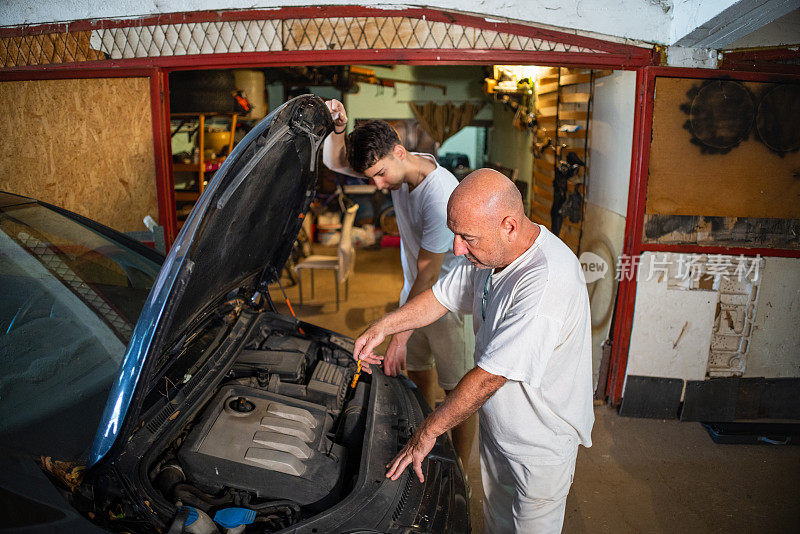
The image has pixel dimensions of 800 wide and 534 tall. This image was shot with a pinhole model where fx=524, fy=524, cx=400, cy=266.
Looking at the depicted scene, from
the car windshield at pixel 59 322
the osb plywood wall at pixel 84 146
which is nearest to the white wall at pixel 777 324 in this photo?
the car windshield at pixel 59 322

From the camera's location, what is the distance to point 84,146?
11.9 feet

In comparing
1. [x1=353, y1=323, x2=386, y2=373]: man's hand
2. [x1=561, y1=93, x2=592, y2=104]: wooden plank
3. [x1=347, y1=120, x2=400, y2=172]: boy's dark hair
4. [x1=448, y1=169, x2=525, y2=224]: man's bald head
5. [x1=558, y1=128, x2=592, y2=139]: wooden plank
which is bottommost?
[x1=353, y1=323, x2=386, y2=373]: man's hand

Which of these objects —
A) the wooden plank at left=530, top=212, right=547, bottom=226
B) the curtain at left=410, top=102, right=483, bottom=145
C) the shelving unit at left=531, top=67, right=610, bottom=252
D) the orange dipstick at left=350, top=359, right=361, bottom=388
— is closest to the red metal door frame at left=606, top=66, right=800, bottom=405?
the shelving unit at left=531, top=67, right=610, bottom=252

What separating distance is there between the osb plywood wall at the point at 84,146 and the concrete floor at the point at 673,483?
2947mm

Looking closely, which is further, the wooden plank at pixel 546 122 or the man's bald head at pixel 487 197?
the wooden plank at pixel 546 122

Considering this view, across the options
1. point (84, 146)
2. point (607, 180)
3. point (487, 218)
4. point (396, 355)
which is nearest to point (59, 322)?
point (396, 355)

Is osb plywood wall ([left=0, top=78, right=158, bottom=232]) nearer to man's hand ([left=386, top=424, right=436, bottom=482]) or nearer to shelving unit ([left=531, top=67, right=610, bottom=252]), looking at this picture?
man's hand ([left=386, top=424, right=436, bottom=482])

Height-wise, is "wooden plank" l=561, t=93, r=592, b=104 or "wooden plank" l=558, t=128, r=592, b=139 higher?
"wooden plank" l=561, t=93, r=592, b=104

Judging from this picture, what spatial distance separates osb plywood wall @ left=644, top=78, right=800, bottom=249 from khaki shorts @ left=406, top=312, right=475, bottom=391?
1498 mm

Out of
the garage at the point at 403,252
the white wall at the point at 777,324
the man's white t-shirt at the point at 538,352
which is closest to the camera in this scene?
the man's white t-shirt at the point at 538,352

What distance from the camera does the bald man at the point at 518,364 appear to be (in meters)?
1.64

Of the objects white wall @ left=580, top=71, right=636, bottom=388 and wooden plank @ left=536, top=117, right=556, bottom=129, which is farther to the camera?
wooden plank @ left=536, top=117, right=556, bottom=129

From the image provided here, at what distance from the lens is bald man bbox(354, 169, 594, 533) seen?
164 cm

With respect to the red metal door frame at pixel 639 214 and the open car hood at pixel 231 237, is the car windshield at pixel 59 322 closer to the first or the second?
the open car hood at pixel 231 237
